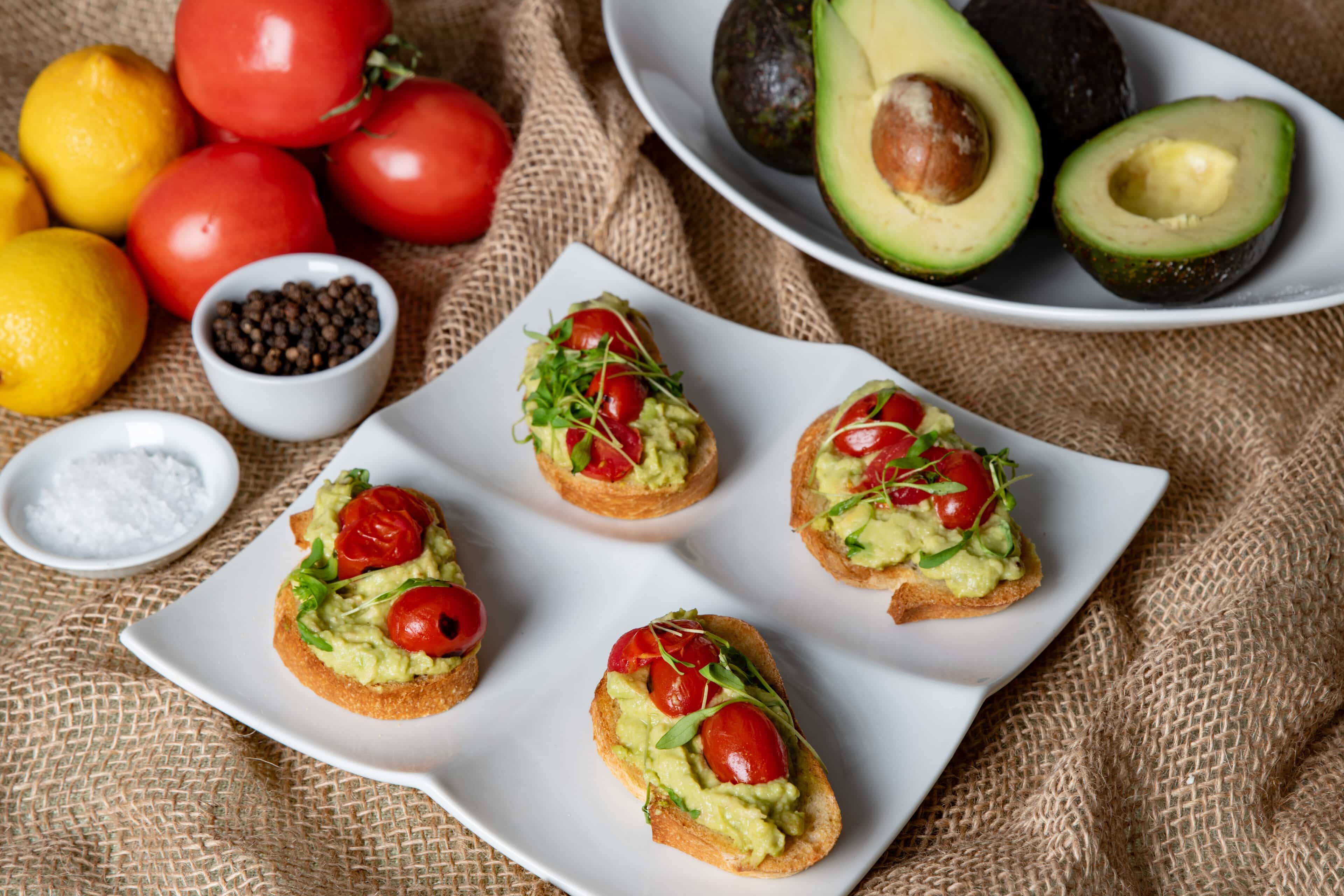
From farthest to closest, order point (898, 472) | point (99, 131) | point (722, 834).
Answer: point (99, 131), point (898, 472), point (722, 834)

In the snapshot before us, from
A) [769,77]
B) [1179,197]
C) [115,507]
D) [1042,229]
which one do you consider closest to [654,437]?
[769,77]

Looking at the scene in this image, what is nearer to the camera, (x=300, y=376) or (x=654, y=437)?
(x=654, y=437)

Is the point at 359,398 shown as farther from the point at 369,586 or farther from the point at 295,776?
the point at 295,776

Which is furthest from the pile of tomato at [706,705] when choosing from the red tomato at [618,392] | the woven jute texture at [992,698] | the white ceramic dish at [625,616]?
the red tomato at [618,392]

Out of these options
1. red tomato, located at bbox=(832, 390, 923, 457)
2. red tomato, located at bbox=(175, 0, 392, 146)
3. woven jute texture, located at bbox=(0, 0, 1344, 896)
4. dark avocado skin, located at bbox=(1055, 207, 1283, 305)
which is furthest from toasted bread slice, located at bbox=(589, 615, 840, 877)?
red tomato, located at bbox=(175, 0, 392, 146)

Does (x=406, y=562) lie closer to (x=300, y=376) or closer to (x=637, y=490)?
(x=637, y=490)

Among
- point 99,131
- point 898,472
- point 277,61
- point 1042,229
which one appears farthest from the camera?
point 1042,229
